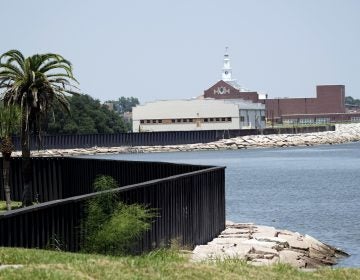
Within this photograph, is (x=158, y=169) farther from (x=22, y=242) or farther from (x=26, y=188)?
(x=22, y=242)

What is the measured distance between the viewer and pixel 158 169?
2973 centimetres

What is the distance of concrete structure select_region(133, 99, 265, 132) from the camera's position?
175m

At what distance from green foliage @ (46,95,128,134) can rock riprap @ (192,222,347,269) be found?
Answer: 12260 centimetres

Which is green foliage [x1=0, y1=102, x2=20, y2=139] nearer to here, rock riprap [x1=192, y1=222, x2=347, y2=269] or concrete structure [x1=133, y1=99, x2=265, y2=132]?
rock riprap [x1=192, y1=222, x2=347, y2=269]

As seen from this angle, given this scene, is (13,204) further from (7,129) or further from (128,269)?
(128,269)

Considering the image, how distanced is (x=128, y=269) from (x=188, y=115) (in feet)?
534

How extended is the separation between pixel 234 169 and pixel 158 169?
75.2m

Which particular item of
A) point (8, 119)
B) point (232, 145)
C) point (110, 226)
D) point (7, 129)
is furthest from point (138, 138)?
point (110, 226)

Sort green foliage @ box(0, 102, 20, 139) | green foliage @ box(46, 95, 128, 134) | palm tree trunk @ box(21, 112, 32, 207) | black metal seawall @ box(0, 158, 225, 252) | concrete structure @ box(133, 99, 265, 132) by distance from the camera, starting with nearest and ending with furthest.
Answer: black metal seawall @ box(0, 158, 225, 252) → palm tree trunk @ box(21, 112, 32, 207) → green foliage @ box(0, 102, 20, 139) → green foliage @ box(46, 95, 128, 134) → concrete structure @ box(133, 99, 265, 132)

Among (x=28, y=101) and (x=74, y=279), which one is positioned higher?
(x=28, y=101)

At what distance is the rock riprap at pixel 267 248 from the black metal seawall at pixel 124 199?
570 mm

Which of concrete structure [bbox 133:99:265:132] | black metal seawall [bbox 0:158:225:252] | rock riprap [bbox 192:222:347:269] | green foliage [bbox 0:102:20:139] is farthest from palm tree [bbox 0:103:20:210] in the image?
concrete structure [bbox 133:99:265:132]

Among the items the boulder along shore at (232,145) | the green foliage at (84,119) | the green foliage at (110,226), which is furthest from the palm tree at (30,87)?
the green foliage at (84,119)

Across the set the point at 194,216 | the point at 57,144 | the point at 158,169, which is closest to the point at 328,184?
the point at 158,169
